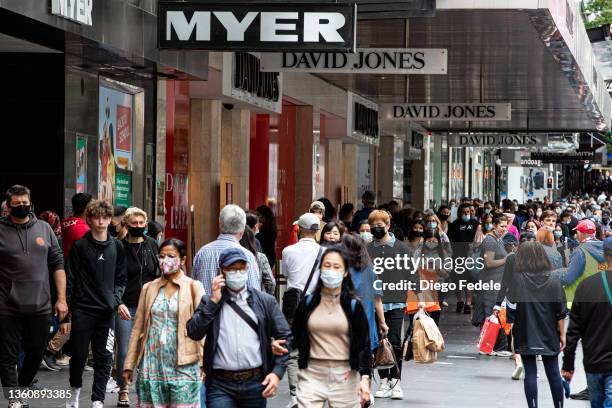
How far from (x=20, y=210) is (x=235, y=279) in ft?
10.9

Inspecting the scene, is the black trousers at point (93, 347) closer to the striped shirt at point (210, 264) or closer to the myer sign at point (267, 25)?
the striped shirt at point (210, 264)

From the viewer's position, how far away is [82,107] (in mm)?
14617

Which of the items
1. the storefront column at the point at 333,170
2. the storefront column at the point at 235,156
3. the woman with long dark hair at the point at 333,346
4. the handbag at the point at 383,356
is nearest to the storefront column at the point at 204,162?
the storefront column at the point at 235,156

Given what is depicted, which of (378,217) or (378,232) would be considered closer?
(378,232)

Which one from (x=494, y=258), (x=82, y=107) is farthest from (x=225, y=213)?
(x=494, y=258)

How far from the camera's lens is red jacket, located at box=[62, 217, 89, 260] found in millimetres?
12523

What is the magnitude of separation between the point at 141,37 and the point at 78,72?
34.1 inches

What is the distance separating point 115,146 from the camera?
52.0 feet

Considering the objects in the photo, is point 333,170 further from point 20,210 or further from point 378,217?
point 20,210

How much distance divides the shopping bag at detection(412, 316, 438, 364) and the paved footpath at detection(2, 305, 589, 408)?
41 centimetres

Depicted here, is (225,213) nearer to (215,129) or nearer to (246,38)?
(246,38)

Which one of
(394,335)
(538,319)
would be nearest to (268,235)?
(394,335)

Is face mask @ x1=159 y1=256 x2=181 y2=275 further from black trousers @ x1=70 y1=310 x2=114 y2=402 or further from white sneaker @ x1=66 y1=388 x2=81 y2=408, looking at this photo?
white sneaker @ x1=66 y1=388 x2=81 y2=408

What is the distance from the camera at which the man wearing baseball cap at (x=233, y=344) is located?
7684 millimetres
